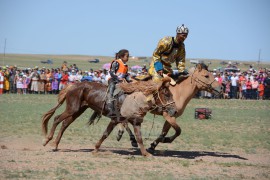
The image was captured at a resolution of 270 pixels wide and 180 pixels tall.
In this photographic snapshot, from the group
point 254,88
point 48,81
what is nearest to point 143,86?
point 254,88

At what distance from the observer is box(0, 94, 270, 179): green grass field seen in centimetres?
885

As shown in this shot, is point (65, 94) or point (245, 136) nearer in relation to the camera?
point (65, 94)

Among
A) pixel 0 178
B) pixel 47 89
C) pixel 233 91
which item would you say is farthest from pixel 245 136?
pixel 47 89

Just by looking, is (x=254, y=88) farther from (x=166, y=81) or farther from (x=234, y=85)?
(x=166, y=81)

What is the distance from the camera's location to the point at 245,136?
15.2 meters

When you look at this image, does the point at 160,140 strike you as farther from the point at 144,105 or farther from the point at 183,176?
the point at 183,176

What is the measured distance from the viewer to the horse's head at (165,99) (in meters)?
11.3

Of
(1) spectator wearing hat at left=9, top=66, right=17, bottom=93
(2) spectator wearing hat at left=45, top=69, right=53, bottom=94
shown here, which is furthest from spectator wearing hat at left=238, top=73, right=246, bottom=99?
(1) spectator wearing hat at left=9, top=66, right=17, bottom=93

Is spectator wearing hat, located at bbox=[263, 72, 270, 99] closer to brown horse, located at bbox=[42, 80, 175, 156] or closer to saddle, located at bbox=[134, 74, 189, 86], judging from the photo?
saddle, located at bbox=[134, 74, 189, 86]

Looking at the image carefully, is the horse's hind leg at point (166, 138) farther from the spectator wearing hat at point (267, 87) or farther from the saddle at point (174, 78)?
the spectator wearing hat at point (267, 87)

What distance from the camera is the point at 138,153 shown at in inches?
456

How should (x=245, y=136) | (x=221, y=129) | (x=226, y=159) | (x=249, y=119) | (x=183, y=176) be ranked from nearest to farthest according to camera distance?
(x=183, y=176) → (x=226, y=159) → (x=245, y=136) → (x=221, y=129) → (x=249, y=119)

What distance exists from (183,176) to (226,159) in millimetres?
2474

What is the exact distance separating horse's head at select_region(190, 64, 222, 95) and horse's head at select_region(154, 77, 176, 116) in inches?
30.2
